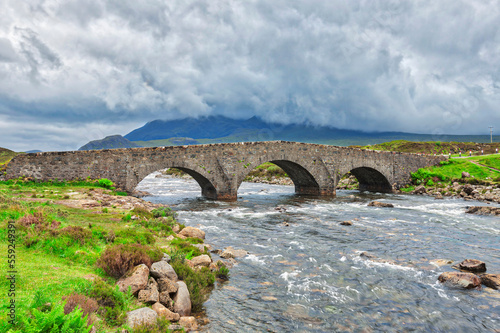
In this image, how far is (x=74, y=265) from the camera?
20.5 feet

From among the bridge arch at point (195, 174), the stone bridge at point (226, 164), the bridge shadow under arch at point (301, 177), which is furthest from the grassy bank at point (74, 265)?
the bridge shadow under arch at point (301, 177)

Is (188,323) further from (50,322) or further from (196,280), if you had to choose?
(50,322)

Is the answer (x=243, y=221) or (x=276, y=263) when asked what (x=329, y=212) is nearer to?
(x=243, y=221)

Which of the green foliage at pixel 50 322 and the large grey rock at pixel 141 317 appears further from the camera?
the large grey rock at pixel 141 317

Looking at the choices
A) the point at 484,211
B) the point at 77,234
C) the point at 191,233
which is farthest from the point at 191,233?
the point at 484,211

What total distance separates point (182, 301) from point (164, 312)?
632mm

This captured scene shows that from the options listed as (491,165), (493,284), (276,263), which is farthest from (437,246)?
(491,165)

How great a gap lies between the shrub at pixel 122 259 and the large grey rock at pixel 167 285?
66 cm

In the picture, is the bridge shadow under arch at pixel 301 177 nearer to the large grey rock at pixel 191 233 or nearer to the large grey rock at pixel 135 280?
the large grey rock at pixel 191 233

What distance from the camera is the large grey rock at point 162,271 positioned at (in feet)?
20.7

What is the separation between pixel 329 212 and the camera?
2044cm

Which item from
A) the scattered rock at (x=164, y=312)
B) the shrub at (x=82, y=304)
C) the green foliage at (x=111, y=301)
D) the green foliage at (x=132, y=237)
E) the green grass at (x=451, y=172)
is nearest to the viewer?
the shrub at (x=82, y=304)

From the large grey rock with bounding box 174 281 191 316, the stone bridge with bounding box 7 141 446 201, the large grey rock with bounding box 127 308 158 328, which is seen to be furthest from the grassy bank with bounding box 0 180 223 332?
the stone bridge with bounding box 7 141 446 201

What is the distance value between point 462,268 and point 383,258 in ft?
7.52
